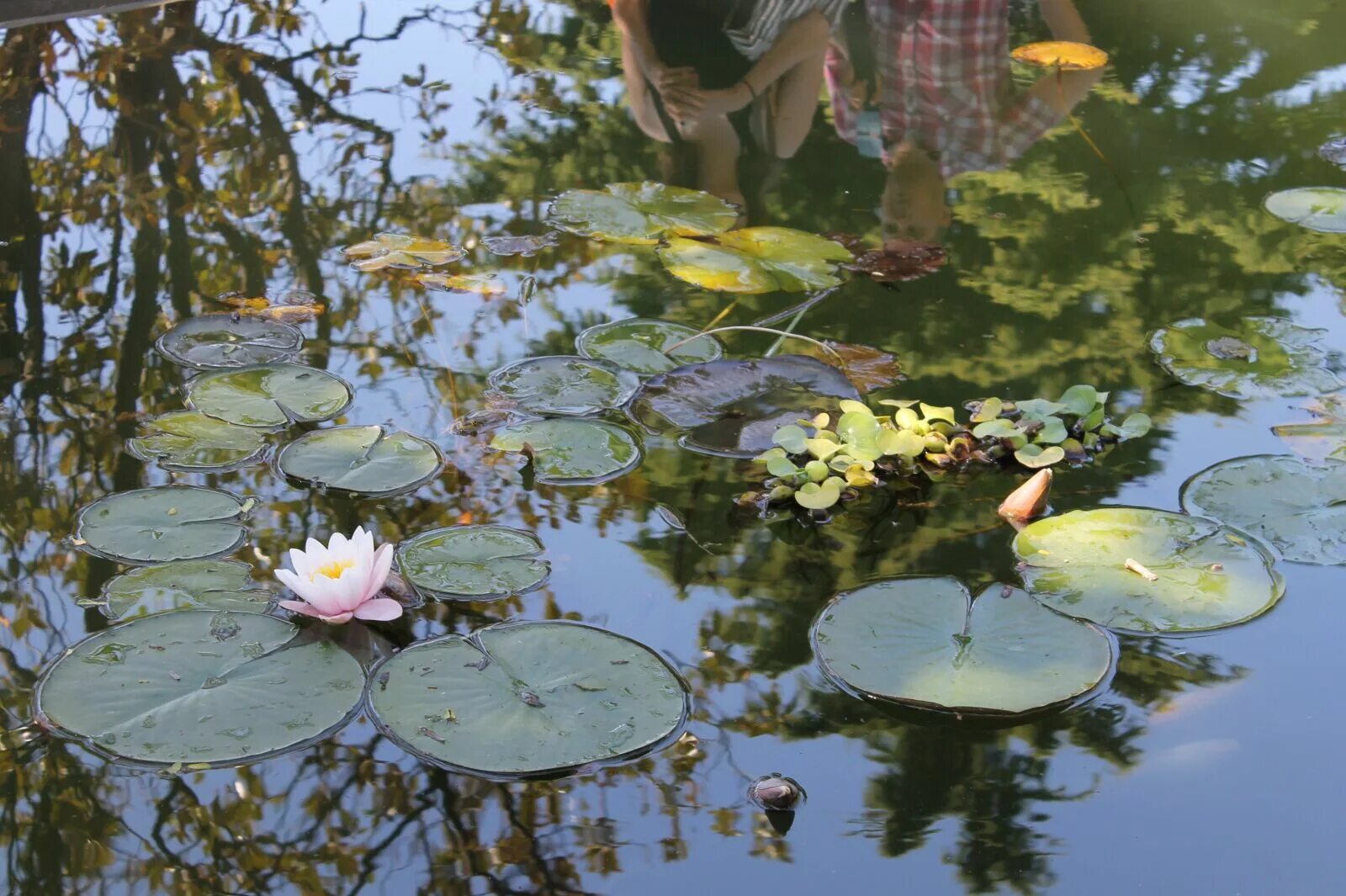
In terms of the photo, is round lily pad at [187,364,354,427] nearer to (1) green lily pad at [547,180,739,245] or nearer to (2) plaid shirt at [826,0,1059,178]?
(1) green lily pad at [547,180,739,245]

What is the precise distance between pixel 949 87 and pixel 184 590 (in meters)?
3.52

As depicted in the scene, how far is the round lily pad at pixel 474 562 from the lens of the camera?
2.06 m

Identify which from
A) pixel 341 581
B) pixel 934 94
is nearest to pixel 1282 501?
pixel 341 581

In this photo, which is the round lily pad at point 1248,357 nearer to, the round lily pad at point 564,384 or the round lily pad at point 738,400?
the round lily pad at point 738,400

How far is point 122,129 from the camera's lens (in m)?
4.07

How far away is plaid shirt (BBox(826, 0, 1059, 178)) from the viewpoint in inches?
163

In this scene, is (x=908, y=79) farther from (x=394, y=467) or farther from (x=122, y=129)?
(x=394, y=467)

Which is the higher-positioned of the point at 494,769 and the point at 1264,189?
the point at 1264,189

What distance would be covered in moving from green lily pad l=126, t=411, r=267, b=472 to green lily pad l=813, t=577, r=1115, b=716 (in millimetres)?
1158

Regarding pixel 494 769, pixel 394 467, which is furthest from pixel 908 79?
pixel 494 769

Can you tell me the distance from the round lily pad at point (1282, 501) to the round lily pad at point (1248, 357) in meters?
0.37

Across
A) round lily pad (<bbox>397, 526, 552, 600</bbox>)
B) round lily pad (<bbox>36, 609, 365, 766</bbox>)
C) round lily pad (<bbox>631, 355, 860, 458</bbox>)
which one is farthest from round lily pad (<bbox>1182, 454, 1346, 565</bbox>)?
round lily pad (<bbox>36, 609, 365, 766</bbox>)

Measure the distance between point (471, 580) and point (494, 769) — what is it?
45cm

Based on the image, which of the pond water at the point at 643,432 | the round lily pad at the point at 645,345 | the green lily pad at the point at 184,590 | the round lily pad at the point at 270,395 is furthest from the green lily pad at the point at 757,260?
the green lily pad at the point at 184,590
